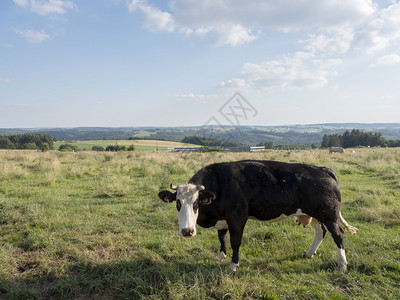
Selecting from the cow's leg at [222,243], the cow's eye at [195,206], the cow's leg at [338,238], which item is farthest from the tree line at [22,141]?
the cow's leg at [338,238]

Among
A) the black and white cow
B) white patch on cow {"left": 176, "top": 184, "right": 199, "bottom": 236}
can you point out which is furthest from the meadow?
white patch on cow {"left": 176, "top": 184, "right": 199, "bottom": 236}

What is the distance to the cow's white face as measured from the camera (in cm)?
427

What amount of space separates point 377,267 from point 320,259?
0.97m

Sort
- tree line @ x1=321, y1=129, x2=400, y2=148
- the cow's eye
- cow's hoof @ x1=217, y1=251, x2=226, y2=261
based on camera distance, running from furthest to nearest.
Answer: tree line @ x1=321, y1=129, x2=400, y2=148 < cow's hoof @ x1=217, y1=251, x2=226, y2=261 < the cow's eye

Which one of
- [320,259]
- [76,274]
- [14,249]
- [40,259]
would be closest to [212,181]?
[320,259]

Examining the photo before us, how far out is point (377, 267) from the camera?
15.4ft

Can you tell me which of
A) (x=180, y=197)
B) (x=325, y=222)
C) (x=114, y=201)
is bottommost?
(x=114, y=201)

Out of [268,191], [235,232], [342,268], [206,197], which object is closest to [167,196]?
[206,197]

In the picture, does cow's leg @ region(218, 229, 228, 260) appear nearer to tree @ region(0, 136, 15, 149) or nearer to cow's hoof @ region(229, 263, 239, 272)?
cow's hoof @ region(229, 263, 239, 272)

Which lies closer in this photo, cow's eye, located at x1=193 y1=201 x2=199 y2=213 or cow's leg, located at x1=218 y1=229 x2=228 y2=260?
cow's eye, located at x1=193 y1=201 x2=199 y2=213

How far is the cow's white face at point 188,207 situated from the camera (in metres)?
4.27

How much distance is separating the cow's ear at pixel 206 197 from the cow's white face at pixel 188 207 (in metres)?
0.07

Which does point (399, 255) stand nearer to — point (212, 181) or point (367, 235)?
point (367, 235)

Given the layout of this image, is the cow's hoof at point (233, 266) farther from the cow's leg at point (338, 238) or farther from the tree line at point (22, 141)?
the tree line at point (22, 141)
